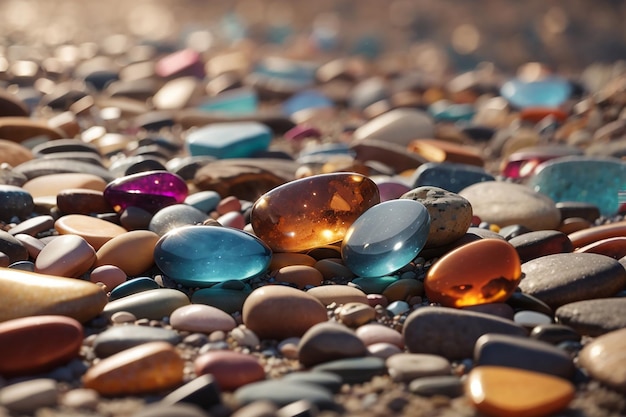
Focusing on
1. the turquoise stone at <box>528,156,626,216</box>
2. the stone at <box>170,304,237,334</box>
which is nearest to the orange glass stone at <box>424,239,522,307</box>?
the stone at <box>170,304,237,334</box>

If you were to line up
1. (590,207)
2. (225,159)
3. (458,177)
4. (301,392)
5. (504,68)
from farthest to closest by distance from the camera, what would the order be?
(504,68), (225,159), (458,177), (590,207), (301,392)

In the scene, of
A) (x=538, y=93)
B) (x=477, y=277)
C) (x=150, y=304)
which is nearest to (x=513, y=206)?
(x=477, y=277)

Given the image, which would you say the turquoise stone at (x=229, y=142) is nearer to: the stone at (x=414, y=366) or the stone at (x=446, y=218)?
the stone at (x=446, y=218)

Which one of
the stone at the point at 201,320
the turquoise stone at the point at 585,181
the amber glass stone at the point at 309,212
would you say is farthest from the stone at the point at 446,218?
the turquoise stone at the point at 585,181

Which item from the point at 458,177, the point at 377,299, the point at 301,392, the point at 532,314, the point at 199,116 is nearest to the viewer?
the point at 301,392

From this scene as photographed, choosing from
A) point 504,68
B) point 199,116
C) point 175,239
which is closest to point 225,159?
point 199,116

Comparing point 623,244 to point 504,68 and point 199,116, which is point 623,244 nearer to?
point 199,116

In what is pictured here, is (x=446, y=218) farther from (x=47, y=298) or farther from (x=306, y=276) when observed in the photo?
(x=47, y=298)
